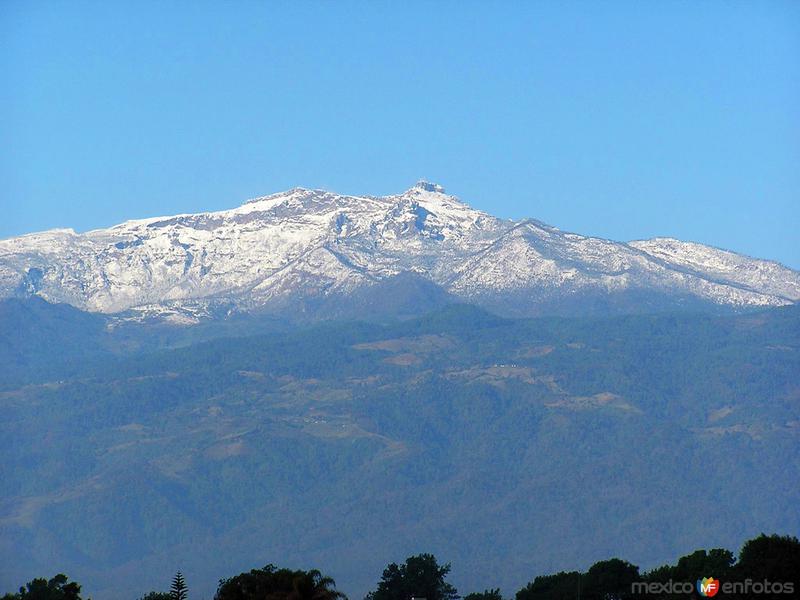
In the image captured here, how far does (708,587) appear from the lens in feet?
530

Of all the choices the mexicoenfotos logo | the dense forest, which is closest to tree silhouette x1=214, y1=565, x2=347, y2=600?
the dense forest

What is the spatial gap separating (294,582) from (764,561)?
60588mm

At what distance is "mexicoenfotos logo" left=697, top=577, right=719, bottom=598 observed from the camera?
527 ft

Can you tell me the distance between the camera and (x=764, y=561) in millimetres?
167625

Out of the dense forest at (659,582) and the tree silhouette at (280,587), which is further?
the dense forest at (659,582)

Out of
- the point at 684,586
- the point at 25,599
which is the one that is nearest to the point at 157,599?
the point at 25,599

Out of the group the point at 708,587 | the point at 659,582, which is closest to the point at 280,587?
the point at 708,587

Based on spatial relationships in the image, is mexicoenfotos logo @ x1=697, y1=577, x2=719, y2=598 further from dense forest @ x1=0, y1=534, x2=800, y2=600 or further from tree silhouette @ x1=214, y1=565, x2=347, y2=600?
tree silhouette @ x1=214, y1=565, x2=347, y2=600

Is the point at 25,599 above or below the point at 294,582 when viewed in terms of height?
above

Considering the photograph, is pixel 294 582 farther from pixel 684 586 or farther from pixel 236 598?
pixel 684 586

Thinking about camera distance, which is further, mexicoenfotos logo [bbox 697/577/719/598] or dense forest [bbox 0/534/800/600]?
mexicoenfotos logo [bbox 697/577/719/598]

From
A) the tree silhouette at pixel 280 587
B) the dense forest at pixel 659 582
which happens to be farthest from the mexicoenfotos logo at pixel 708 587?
the tree silhouette at pixel 280 587

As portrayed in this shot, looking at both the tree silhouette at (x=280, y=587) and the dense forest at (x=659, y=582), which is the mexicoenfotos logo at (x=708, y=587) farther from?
the tree silhouette at (x=280, y=587)

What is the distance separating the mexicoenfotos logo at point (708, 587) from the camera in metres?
160
